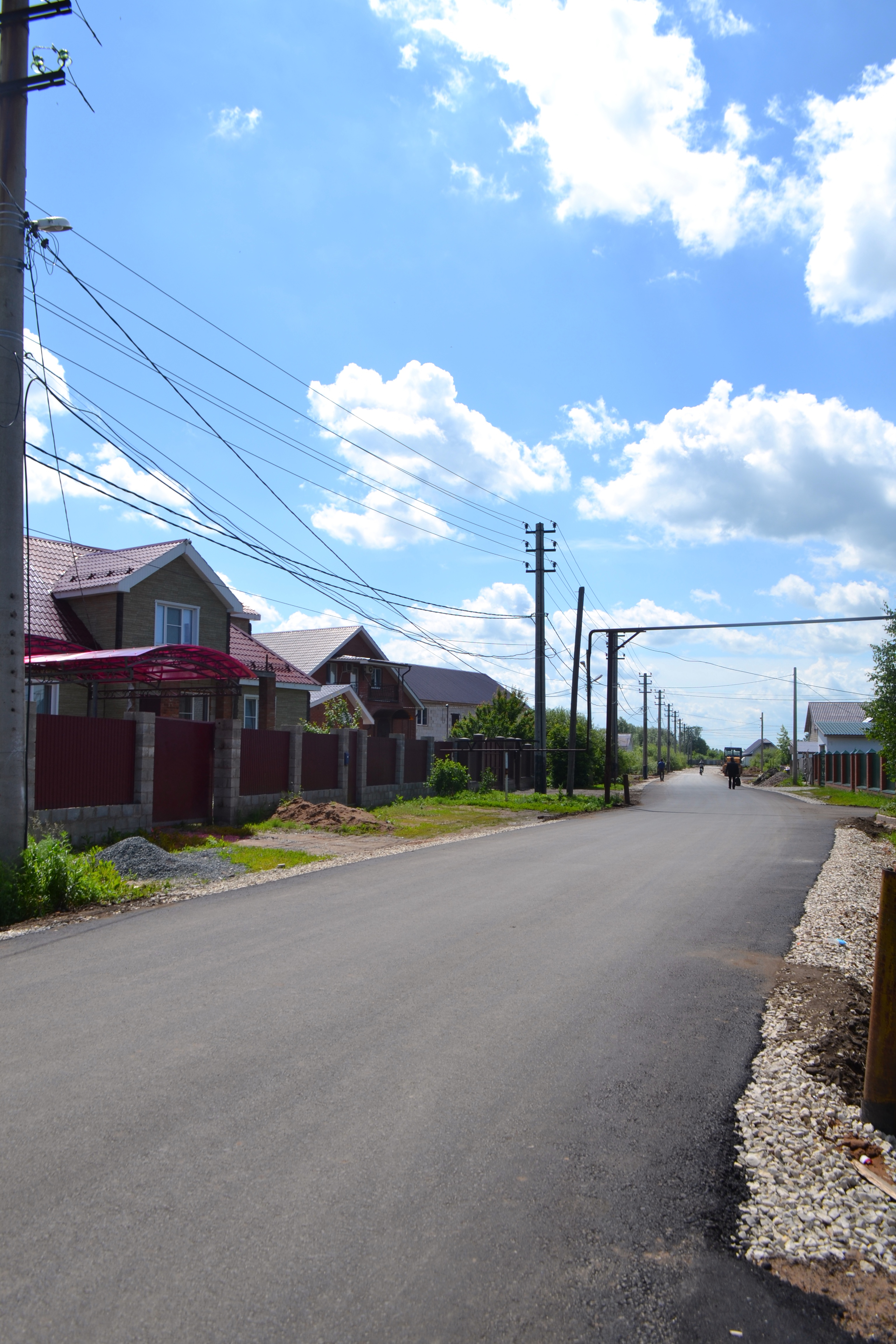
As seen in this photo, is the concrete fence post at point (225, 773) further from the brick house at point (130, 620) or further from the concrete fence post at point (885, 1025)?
the concrete fence post at point (885, 1025)

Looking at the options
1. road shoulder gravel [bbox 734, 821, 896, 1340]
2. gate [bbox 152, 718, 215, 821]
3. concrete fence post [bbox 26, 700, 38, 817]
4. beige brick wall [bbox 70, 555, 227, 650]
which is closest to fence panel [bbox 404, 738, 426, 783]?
beige brick wall [bbox 70, 555, 227, 650]

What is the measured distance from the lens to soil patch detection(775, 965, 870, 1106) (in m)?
5.11

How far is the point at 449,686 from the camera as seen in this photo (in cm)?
7350

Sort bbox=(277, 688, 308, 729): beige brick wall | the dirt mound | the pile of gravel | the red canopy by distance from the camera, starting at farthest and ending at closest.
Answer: bbox=(277, 688, 308, 729): beige brick wall < the dirt mound < the red canopy < the pile of gravel

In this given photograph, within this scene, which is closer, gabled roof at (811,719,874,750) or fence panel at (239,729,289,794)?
fence panel at (239,729,289,794)

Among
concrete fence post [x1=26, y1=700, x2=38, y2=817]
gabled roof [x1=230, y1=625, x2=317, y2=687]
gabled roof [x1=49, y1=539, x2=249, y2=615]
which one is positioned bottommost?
concrete fence post [x1=26, y1=700, x2=38, y2=817]

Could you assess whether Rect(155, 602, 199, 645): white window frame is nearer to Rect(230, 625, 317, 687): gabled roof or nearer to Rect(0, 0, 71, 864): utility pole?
Rect(230, 625, 317, 687): gabled roof

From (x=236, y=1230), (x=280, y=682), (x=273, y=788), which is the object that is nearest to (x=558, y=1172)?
(x=236, y=1230)

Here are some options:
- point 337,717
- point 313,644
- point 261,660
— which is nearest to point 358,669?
point 313,644

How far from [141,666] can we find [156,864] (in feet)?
22.8

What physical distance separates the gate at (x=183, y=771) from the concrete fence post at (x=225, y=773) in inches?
3.9

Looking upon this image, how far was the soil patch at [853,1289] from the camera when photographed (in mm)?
2898

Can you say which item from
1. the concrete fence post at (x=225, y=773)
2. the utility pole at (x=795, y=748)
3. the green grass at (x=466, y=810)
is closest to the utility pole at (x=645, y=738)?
the utility pole at (x=795, y=748)

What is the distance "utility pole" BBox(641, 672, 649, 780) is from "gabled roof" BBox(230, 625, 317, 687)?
144ft
